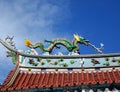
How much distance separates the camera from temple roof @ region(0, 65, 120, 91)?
9398 mm

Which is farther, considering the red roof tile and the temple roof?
the red roof tile

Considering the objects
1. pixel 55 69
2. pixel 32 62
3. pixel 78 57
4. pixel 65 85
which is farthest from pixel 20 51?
pixel 65 85

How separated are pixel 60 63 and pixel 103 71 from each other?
5.33ft

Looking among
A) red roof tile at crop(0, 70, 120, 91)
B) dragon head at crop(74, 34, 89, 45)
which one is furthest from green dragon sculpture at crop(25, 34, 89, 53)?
red roof tile at crop(0, 70, 120, 91)

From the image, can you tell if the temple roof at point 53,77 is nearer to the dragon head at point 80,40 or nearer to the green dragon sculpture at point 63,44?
the green dragon sculpture at point 63,44

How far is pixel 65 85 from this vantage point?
8906 mm

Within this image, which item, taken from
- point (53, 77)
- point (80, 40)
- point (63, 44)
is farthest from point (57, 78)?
point (80, 40)

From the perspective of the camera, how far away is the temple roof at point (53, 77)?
30.8ft

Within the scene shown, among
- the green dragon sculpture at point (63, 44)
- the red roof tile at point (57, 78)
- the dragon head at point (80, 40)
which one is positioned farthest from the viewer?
the dragon head at point (80, 40)

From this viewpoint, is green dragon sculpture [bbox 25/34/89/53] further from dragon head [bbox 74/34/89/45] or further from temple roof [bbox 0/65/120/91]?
temple roof [bbox 0/65/120/91]

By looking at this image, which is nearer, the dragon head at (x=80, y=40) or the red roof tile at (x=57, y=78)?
the red roof tile at (x=57, y=78)

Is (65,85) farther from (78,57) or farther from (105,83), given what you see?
(78,57)

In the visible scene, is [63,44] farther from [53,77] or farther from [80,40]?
[53,77]

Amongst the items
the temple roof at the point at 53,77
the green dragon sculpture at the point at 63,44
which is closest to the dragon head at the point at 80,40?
the green dragon sculpture at the point at 63,44
